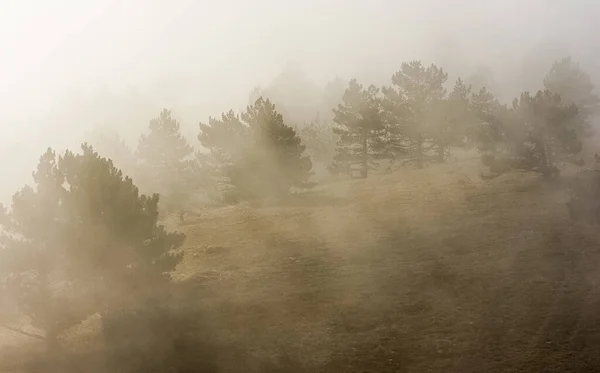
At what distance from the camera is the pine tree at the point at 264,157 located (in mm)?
36938

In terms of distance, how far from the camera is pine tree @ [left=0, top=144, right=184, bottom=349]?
18.5 meters

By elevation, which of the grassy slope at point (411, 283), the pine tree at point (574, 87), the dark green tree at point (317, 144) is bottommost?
the grassy slope at point (411, 283)

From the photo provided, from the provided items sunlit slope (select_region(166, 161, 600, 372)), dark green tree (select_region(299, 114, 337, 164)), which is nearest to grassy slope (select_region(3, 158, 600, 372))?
sunlit slope (select_region(166, 161, 600, 372))

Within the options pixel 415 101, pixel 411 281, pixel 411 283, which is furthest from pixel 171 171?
pixel 411 283

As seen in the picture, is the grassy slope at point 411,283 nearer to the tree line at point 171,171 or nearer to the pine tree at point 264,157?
the tree line at point 171,171

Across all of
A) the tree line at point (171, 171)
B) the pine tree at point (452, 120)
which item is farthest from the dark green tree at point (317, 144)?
the pine tree at point (452, 120)

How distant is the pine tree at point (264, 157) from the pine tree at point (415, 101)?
13.7 meters

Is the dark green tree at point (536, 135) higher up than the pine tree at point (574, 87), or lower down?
lower down

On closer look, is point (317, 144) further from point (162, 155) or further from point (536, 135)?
point (536, 135)

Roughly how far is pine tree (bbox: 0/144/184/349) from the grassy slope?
3436 mm

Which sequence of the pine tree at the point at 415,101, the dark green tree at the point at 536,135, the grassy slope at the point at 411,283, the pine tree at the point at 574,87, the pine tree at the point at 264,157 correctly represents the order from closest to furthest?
1. the grassy slope at the point at 411,283
2. the dark green tree at the point at 536,135
3. the pine tree at the point at 264,157
4. the pine tree at the point at 415,101
5. the pine tree at the point at 574,87

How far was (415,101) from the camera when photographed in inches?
1890

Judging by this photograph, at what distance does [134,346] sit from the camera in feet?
58.7

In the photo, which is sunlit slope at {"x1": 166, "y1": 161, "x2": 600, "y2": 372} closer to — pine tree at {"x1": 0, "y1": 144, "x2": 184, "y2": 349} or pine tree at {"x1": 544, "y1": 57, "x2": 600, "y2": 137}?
pine tree at {"x1": 0, "y1": 144, "x2": 184, "y2": 349}
